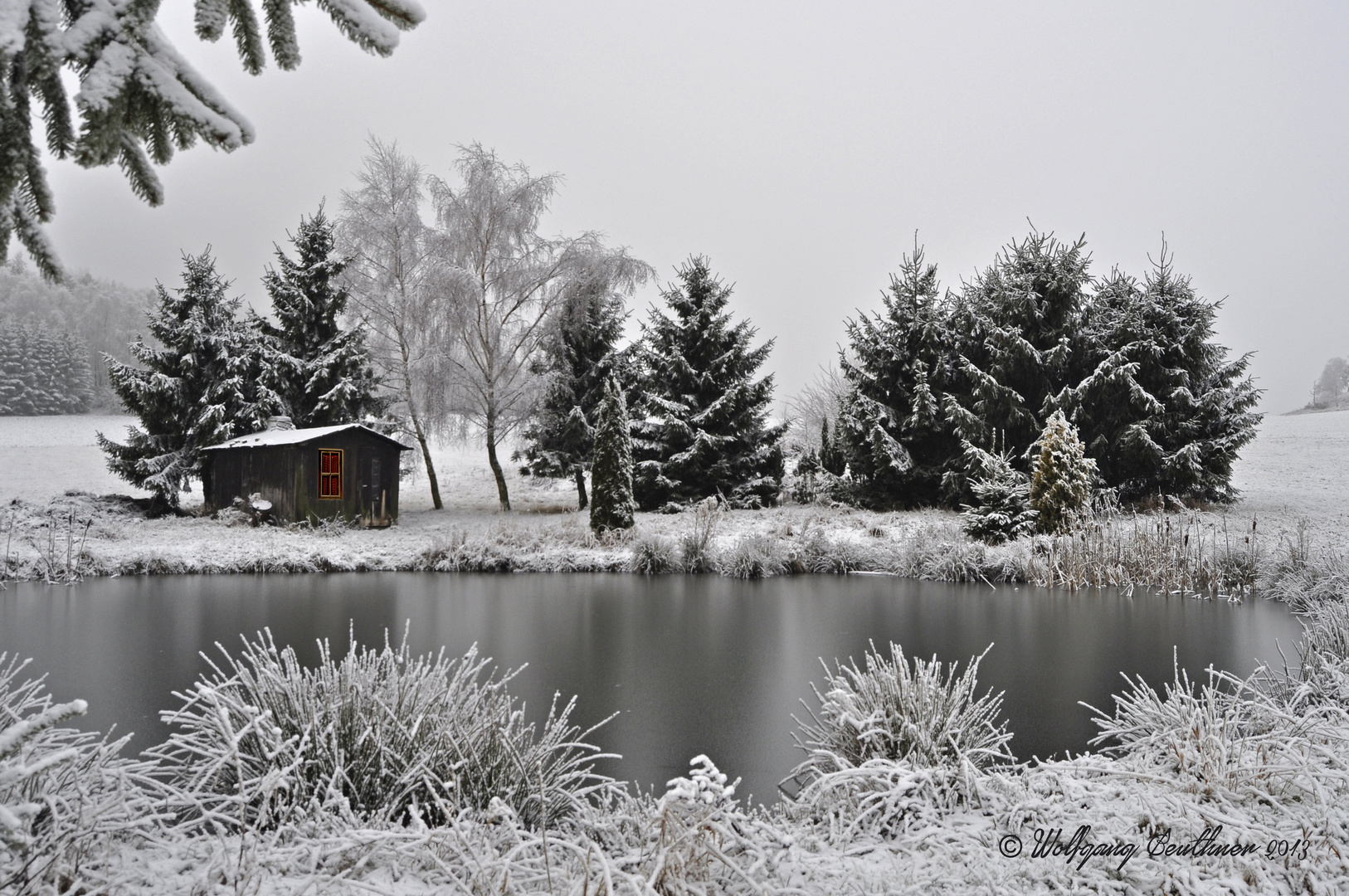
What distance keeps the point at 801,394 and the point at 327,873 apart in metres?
42.6

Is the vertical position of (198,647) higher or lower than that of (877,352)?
lower

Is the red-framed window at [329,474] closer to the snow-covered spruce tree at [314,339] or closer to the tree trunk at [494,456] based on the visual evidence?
the tree trunk at [494,456]

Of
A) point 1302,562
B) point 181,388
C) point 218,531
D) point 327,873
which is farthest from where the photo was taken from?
point 181,388

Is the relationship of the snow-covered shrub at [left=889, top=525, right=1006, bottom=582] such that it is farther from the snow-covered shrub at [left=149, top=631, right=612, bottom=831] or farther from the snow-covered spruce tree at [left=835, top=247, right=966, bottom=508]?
the snow-covered shrub at [left=149, top=631, right=612, bottom=831]

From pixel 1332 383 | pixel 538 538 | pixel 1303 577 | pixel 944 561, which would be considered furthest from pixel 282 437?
pixel 1332 383

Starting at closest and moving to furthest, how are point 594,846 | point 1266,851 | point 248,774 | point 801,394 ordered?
1. point 594,846
2. point 1266,851
3. point 248,774
4. point 801,394

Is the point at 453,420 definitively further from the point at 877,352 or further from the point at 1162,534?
the point at 1162,534

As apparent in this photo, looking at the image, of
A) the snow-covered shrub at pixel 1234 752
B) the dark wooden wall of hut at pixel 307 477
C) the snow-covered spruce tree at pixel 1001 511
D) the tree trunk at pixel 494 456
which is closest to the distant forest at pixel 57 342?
the dark wooden wall of hut at pixel 307 477

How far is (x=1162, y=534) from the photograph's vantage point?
412 inches

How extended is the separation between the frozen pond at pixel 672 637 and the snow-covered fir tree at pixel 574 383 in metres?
9.26

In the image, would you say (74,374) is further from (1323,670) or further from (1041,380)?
(1323,670)

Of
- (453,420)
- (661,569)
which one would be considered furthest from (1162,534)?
(453,420)

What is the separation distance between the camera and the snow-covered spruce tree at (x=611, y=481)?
14.6 metres

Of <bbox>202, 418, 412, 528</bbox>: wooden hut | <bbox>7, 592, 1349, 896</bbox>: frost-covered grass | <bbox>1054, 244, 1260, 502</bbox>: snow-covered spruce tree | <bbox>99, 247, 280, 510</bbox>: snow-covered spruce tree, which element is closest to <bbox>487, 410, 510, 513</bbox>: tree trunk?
<bbox>202, 418, 412, 528</bbox>: wooden hut
